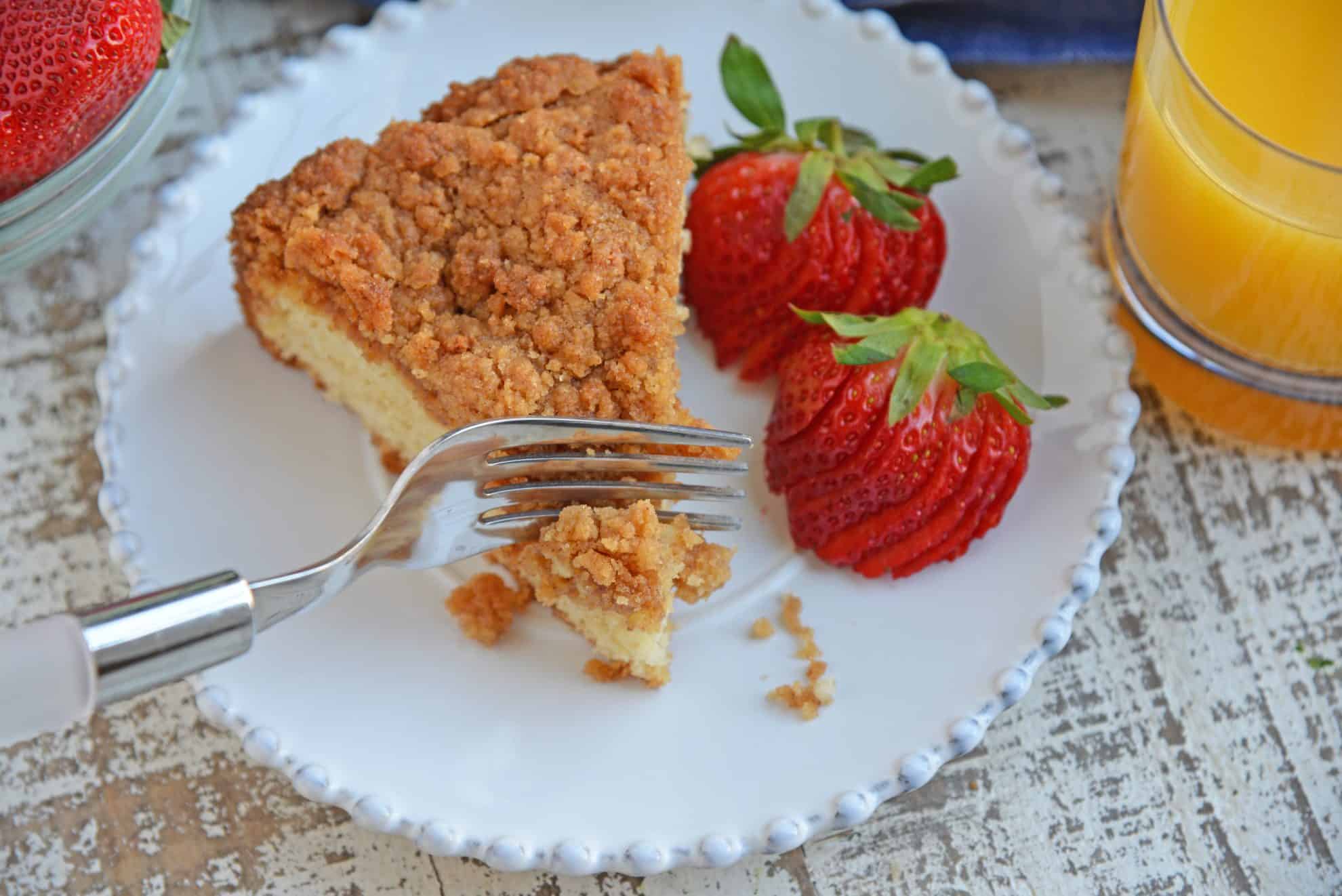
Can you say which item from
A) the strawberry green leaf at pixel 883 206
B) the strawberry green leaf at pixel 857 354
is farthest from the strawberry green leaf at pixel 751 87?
the strawberry green leaf at pixel 857 354

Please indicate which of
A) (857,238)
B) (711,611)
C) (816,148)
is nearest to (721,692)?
(711,611)

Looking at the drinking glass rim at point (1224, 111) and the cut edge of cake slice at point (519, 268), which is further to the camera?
the cut edge of cake slice at point (519, 268)

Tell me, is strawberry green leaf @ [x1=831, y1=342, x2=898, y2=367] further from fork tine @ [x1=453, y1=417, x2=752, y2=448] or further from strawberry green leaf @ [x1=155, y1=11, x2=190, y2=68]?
strawberry green leaf @ [x1=155, y1=11, x2=190, y2=68]

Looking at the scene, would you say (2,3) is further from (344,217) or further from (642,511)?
(642,511)

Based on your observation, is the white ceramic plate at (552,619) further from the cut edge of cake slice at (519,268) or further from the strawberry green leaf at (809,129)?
the strawberry green leaf at (809,129)

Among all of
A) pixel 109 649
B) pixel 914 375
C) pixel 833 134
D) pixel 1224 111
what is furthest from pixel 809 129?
pixel 109 649

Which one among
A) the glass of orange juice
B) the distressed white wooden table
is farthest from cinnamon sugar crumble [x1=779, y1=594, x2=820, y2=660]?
the glass of orange juice

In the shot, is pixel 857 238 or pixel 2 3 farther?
pixel 857 238
